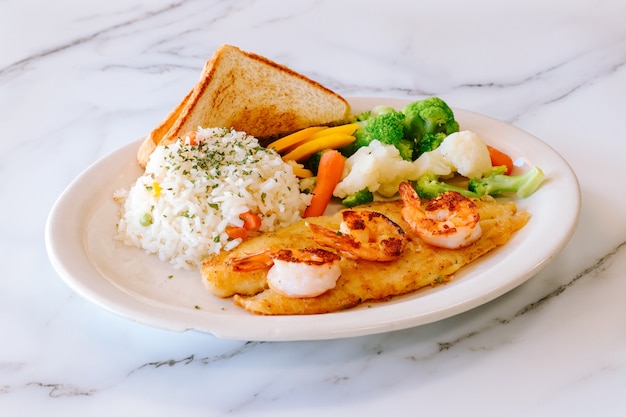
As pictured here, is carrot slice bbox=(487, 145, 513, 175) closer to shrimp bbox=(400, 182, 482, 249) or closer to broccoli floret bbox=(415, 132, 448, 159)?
broccoli floret bbox=(415, 132, 448, 159)

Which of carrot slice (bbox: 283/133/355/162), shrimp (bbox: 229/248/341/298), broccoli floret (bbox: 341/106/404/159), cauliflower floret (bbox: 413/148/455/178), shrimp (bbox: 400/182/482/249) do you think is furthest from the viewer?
carrot slice (bbox: 283/133/355/162)

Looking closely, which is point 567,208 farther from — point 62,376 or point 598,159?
point 62,376

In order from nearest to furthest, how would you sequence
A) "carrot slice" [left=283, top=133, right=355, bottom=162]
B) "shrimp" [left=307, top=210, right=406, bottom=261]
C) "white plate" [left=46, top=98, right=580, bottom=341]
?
"white plate" [left=46, top=98, right=580, bottom=341]
"shrimp" [left=307, top=210, right=406, bottom=261]
"carrot slice" [left=283, top=133, right=355, bottom=162]

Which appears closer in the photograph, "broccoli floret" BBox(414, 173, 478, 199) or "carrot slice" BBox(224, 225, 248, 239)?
"carrot slice" BBox(224, 225, 248, 239)

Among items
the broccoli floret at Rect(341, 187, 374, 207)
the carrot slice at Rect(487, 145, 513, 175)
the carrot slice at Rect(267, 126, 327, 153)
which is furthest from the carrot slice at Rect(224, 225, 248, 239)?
the carrot slice at Rect(487, 145, 513, 175)

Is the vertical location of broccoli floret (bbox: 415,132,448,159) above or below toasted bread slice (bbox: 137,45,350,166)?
below

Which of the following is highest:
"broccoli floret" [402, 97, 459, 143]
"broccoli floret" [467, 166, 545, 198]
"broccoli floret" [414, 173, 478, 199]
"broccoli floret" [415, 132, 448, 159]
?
"broccoli floret" [402, 97, 459, 143]

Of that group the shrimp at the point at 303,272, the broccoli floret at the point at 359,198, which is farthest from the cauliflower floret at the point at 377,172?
the shrimp at the point at 303,272
